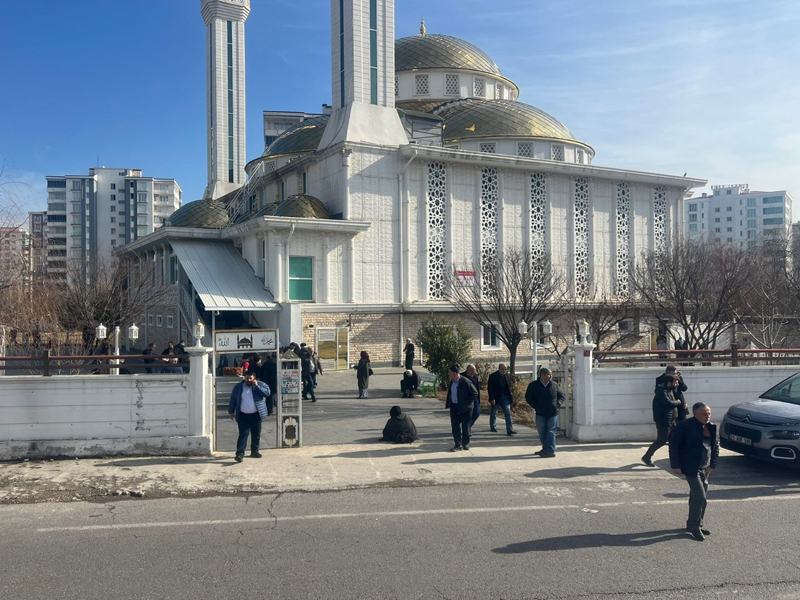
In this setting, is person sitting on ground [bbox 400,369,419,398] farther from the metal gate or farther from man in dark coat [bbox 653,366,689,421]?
man in dark coat [bbox 653,366,689,421]

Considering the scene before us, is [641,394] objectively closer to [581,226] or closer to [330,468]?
[330,468]

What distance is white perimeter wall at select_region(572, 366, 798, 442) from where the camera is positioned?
1117cm

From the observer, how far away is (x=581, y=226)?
30.2 m

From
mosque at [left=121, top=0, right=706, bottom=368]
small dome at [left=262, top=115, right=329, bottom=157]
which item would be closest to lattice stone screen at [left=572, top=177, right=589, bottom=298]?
mosque at [left=121, top=0, right=706, bottom=368]

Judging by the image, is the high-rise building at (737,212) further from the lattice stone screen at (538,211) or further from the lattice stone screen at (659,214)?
the lattice stone screen at (538,211)

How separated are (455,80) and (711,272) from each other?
19534mm

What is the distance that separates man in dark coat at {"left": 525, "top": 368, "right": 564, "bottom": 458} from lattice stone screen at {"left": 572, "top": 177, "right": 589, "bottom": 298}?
20761mm

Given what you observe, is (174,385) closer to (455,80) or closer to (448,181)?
(448,181)

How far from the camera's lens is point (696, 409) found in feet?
20.8

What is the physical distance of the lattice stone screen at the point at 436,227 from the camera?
2650cm

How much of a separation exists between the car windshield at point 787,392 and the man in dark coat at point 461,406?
4.66m

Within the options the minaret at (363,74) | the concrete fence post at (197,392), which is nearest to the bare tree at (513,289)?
the minaret at (363,74)

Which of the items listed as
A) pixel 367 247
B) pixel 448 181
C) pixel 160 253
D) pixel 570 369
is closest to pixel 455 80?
pixel 448 181

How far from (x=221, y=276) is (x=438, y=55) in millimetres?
20726
